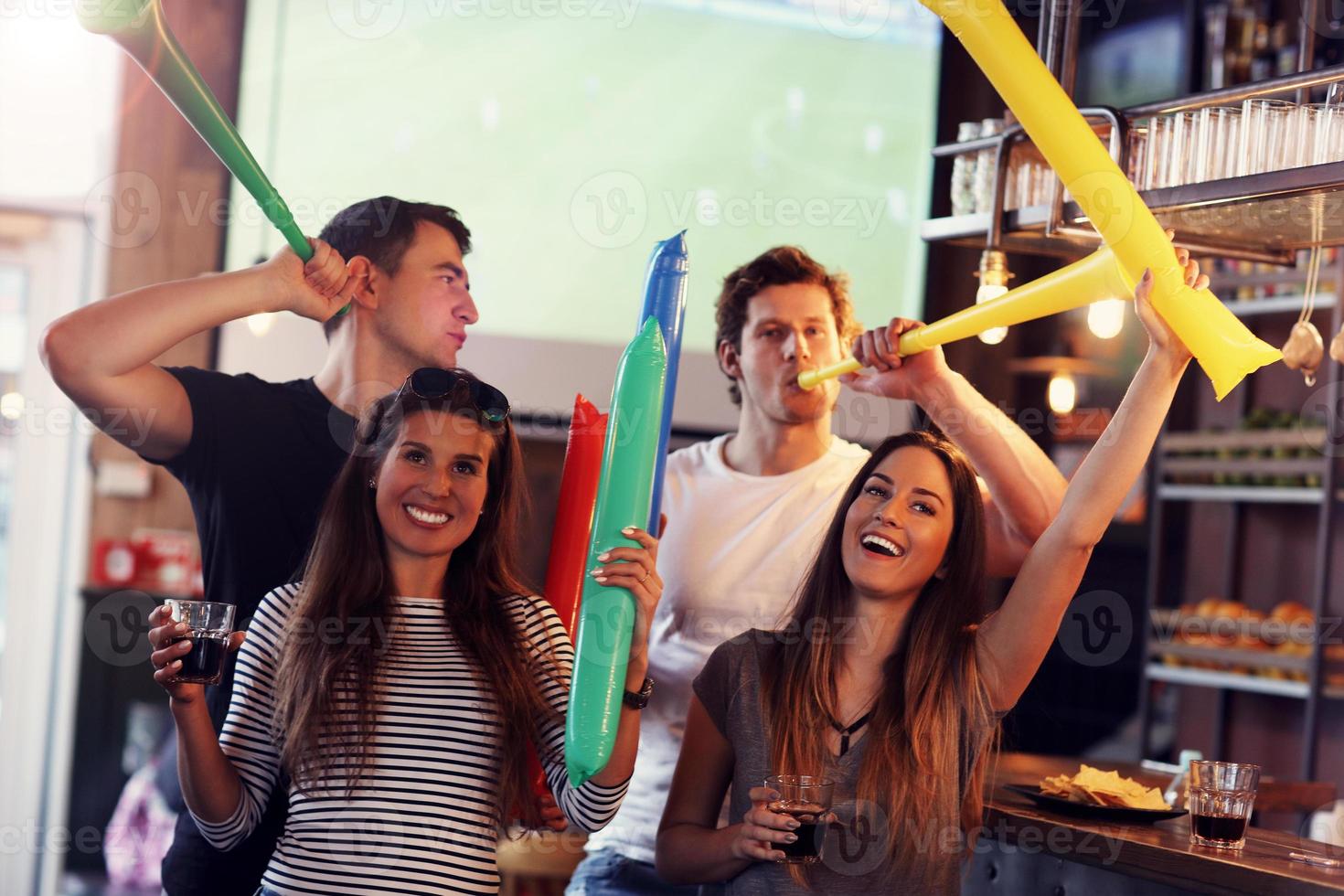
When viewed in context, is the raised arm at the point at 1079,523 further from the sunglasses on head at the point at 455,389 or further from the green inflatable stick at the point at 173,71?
the green inflatable stick at the point at 173,71

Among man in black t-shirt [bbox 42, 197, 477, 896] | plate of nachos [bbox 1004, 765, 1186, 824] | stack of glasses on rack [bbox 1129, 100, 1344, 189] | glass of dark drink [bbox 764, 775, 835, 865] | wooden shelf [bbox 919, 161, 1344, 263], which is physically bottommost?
plate of nachos [bbox 1004, 765, 1186, 824]

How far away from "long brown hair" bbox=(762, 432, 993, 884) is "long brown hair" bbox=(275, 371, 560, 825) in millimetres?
339

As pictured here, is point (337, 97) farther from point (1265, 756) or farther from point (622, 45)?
point (1265, 756)

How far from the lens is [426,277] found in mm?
2160

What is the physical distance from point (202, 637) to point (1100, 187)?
1247mm

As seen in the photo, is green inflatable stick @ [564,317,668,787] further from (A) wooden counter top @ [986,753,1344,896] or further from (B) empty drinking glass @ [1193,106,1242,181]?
(B) empty drinking glass @ [1193,106,1242,181]

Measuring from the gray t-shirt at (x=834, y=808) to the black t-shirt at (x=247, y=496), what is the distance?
63 cm

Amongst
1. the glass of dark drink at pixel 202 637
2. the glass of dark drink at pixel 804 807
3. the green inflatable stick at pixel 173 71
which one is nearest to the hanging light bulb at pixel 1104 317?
the glass of dark drink at pixel 804 807

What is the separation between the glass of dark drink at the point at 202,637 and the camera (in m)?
1.72

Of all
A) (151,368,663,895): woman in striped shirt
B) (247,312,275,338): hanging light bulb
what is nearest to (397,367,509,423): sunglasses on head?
(151,368,663,895): woman in striped shirt

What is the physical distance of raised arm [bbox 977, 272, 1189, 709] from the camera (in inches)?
71.4

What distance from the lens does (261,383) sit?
2102 mm

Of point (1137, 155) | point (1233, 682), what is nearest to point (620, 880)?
point (1137, 155)

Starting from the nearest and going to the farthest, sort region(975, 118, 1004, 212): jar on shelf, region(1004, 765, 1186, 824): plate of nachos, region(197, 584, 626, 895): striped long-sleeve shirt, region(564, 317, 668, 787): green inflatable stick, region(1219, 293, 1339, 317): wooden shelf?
region(564, 317, 668, 787): green inflatable stick, region(197, 584, 626, 895): striped long-sleeve shirt, region(1004, 765, 1186, 824): plate of nachos, region(975, 118, 1004, 212): jar on shelf, region(1219, 293, 1339, 317): wooden shelf
